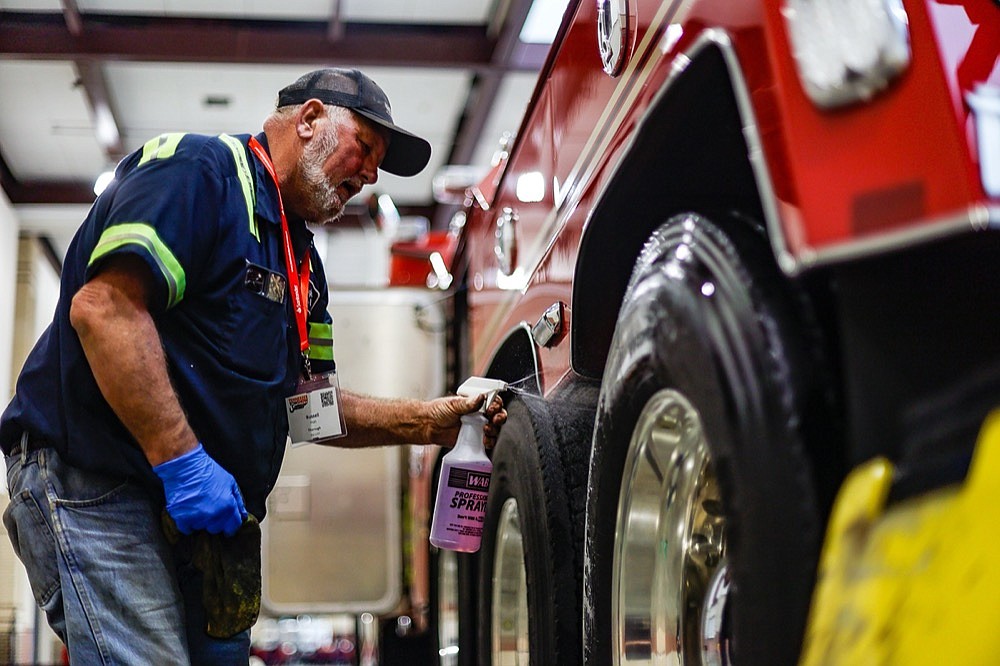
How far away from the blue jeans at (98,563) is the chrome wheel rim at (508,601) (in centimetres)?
66

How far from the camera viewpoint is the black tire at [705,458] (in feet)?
3.11

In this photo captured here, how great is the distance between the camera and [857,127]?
89cm

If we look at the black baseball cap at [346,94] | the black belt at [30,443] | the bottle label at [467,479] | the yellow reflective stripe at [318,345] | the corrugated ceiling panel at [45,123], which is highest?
the corrugated ceiling panel at [45,123]

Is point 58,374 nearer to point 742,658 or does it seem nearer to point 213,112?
point 742,658

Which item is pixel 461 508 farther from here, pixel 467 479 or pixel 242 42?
pixel 242 42

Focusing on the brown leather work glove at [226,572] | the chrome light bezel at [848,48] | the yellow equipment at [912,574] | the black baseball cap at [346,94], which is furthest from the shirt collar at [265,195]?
the yellow equipment at [912,574]

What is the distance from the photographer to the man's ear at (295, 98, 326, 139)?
2482 millimetres

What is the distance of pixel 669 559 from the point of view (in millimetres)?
1492

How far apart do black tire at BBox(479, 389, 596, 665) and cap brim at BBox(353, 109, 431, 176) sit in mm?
858

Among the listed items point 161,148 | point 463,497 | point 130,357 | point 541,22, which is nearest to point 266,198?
point 161,148

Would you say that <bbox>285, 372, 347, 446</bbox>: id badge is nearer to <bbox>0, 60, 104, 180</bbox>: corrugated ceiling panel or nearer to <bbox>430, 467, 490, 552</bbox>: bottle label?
<bbox>430, 467, 490, 552</bbox>: bottle label

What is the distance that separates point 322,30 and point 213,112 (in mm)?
1800

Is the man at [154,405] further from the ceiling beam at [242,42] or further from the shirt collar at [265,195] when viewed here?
the ceiling beam at [242,42]

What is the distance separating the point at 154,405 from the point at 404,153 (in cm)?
105
